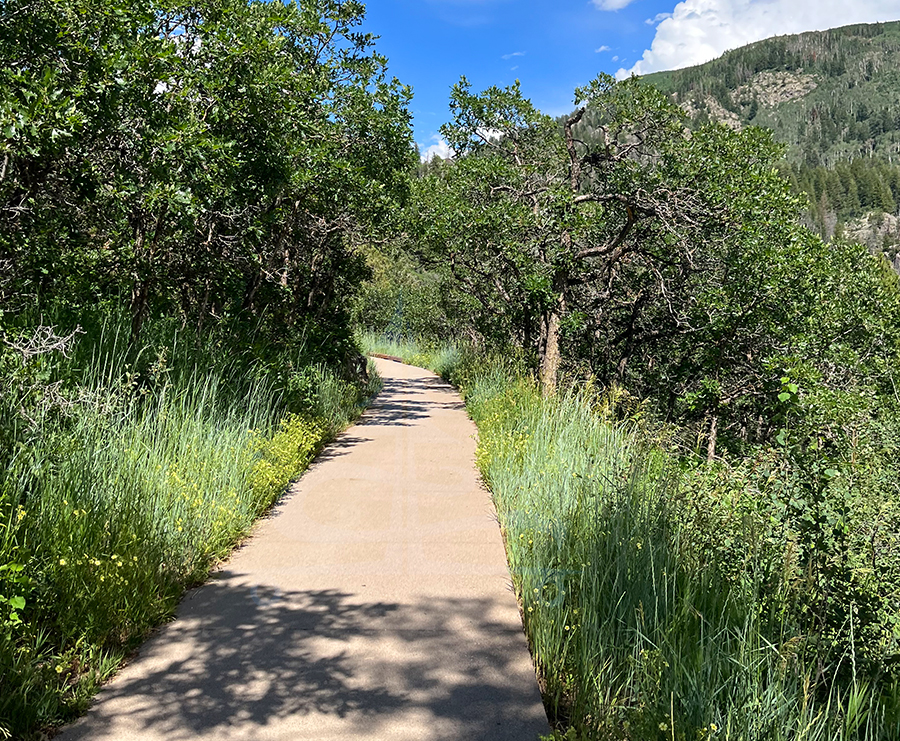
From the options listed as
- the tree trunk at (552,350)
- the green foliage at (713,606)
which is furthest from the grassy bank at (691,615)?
the tree trunk at (552,350)

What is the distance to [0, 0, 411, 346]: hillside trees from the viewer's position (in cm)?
555

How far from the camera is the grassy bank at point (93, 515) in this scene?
10.4ft

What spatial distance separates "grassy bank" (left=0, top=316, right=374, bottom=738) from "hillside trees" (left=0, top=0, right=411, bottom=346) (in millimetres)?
1212

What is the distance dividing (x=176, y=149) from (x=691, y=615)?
5277 mm

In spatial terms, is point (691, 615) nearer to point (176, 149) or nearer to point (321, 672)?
point (321, 672)

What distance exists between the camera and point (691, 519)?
4402 mm

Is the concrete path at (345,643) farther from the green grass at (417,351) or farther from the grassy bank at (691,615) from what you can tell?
the green grass at (417,351)

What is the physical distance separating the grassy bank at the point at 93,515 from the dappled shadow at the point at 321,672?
0.22 m

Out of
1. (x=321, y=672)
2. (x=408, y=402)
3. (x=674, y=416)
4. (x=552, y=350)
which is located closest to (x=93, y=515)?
(x=321, y=672)

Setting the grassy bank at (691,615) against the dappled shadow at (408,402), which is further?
the dappled shadow at (408,402)

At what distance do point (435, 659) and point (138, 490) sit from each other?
218cm

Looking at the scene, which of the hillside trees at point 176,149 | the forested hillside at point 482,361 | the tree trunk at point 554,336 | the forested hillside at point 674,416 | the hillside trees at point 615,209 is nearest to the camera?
the forested hillside at point 674,416

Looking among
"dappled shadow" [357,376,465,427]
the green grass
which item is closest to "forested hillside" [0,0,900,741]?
"dappled shadow" [357,376,465,427]

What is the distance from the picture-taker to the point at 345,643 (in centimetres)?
392
